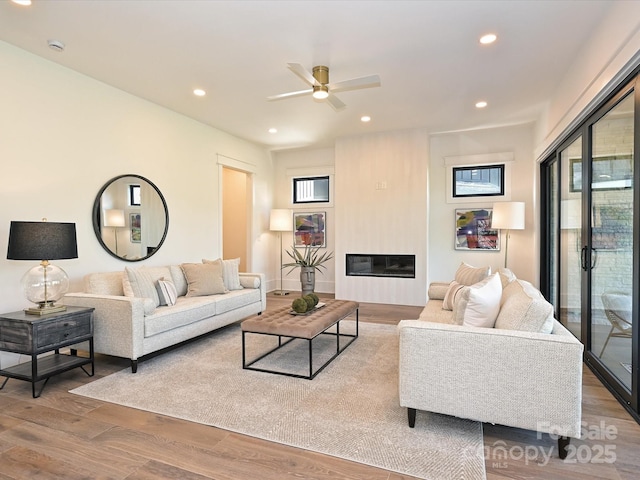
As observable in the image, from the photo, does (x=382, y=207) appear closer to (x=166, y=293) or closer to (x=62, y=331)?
(x=166, y=293)

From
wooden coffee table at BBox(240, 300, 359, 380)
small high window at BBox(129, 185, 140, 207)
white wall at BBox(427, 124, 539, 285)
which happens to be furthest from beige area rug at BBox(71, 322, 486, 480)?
white wall at BBox(427, 124, 539, 285)


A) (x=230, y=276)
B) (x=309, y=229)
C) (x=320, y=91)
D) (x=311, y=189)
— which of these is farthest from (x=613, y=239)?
(x=311, y=189)

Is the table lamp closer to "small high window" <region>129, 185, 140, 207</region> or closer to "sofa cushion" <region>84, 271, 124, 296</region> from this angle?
"sofa cushion" <region>84, 271, 124, 296</region>

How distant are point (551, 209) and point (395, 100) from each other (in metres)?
2.60

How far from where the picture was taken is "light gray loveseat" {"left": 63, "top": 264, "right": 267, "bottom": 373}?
3.23 meters

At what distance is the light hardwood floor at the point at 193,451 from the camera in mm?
1875

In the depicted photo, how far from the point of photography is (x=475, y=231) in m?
6.27

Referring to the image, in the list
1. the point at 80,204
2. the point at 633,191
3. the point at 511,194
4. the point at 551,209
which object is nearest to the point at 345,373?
the point at 633,191

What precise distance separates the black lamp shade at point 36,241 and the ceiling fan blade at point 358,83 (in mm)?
2698

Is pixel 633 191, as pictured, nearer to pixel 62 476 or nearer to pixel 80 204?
pixel 62 476

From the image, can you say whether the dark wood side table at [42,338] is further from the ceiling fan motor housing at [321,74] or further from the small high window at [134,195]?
the ceiling fan motor housing at [321,74]

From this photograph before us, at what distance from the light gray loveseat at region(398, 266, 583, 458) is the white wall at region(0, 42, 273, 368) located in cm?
355

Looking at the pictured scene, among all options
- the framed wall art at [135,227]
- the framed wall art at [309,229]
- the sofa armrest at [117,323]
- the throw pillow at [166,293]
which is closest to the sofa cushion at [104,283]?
the sofa armrest at [117,323]

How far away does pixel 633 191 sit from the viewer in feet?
8.16
